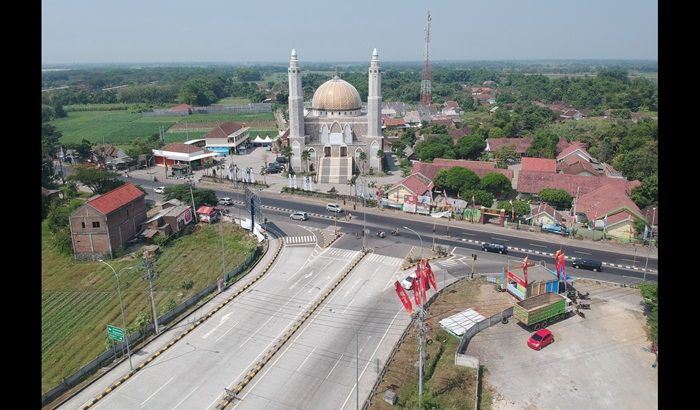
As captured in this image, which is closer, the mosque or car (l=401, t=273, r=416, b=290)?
car (l=401, t=273, r=416, b=290)

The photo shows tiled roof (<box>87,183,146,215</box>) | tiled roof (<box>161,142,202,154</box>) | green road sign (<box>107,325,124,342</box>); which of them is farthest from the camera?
tiled roof (<box>161,142,202,154</box>)

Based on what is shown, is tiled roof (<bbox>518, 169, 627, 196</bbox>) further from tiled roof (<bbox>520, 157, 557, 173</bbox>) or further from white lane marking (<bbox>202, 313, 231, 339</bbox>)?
white lane marking (<bbox>202, 313, 231, 339</bbox>)

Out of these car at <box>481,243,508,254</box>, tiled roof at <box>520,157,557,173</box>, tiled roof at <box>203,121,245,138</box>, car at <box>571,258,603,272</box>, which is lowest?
car at <box>571,258,603,272</box>

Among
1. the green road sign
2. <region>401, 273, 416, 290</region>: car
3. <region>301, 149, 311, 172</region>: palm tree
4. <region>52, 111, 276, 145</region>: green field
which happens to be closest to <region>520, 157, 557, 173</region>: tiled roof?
<region>301, 149, 311, 172</region>: palm tree

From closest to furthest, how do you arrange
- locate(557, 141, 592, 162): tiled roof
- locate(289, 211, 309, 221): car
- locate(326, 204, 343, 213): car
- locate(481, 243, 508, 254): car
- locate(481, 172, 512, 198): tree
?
locate(481, 243, 508, 254): car < locate(289, 211, 309, 221): car < locate(326, 204, 343, 213): car < locate(481, 172, 512, 198): tree < locate(557, 141, 592, 162): tiled roof

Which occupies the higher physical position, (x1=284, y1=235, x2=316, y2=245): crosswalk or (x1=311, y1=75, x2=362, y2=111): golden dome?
(x1=311, y1=75, x2=362, y2=111): golden dome

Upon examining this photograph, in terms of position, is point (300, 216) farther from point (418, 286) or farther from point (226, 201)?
point (418, 286)

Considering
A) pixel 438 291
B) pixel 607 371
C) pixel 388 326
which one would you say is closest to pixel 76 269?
pixel 388 326
